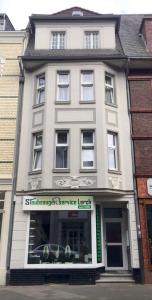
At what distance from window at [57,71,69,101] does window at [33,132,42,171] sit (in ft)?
6.90

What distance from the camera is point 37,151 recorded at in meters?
13.9

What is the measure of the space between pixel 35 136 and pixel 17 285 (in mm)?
6415

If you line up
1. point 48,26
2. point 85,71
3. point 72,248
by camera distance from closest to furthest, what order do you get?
point 72,248 → point 85,71 → point 48,26

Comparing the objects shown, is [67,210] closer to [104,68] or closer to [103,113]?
[103,113]

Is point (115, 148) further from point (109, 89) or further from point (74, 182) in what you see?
point (109, 89)

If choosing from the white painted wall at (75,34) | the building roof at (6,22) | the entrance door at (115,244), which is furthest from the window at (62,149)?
the building roof at (6,22)

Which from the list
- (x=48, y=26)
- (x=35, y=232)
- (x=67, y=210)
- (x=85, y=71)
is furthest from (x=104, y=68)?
(x=35, y=232)

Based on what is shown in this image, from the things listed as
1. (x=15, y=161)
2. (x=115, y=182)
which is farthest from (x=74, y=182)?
(x=15, y=161)

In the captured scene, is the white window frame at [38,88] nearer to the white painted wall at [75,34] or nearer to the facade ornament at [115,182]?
the white painted wall at [75,34]

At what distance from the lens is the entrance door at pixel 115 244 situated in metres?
13.3

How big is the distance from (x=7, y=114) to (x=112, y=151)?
5.34 metres

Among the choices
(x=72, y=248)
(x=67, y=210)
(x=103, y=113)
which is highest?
(x=103, y=113)

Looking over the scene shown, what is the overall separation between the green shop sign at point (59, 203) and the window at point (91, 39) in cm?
832

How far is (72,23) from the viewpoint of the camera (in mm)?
16562
